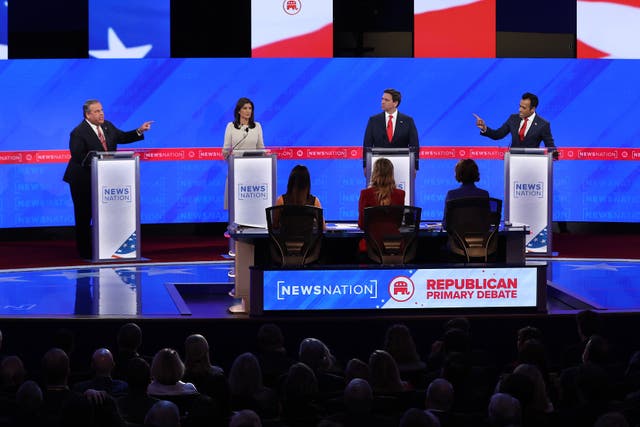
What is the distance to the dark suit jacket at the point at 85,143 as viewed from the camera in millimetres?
10805

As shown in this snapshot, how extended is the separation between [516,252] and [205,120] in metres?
5.54

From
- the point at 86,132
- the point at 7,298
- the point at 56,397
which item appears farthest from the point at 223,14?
the point at 56,397

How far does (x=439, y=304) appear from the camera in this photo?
804 cm

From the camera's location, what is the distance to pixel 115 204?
10672 millimetres

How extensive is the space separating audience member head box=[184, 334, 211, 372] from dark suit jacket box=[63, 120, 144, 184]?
15.8 feet

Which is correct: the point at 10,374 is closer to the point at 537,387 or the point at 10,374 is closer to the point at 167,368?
the point at 167,368

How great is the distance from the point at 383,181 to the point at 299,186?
612 mm

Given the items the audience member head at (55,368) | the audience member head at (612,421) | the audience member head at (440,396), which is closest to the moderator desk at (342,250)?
the audience member head at (55,368)

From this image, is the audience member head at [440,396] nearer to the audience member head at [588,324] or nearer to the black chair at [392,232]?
the audience member head at [588,324]

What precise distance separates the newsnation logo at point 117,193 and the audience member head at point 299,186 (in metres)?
2.90

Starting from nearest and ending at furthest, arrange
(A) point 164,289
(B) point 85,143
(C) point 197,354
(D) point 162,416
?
(D) point 162,416 < (C) point 197,354 < (A) point 164,289 < (B) point 85,143

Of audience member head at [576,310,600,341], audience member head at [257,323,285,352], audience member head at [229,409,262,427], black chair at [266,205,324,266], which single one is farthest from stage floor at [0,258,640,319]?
audience member head at [229,409,262,427]

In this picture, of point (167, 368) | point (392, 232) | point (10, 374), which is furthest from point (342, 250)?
point (10, 374)

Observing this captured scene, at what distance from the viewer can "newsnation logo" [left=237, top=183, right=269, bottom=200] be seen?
10828mm
